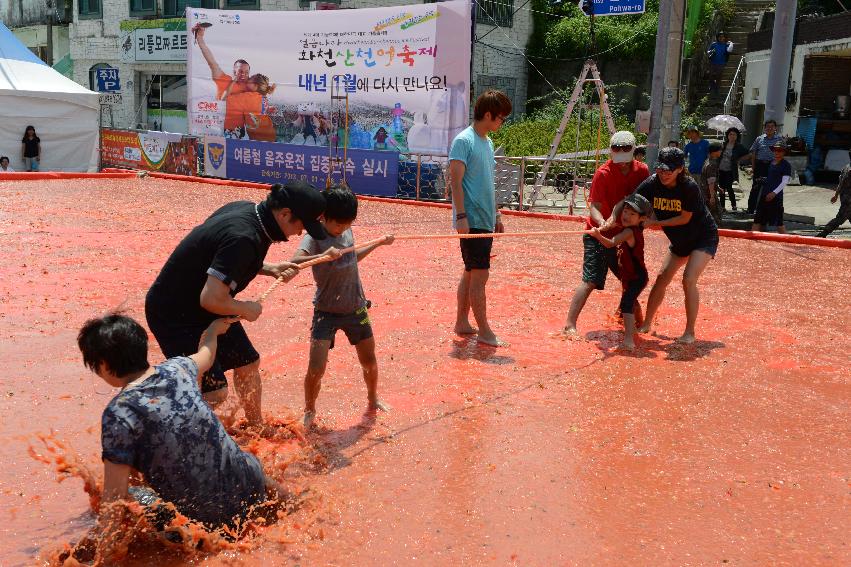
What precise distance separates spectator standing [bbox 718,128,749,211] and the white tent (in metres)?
15.9

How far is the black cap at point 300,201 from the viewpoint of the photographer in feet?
13.1

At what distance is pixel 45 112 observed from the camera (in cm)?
2186

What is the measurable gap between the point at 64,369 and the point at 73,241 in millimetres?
5835

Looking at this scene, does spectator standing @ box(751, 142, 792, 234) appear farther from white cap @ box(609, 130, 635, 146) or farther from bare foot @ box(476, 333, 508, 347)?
bare foot @ box(476, 333, 508, 347)

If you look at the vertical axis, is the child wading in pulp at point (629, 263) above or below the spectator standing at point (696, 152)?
below

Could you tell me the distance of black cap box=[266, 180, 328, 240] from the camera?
13.1ft

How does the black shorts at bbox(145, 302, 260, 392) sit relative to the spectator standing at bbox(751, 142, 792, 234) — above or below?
Result: below

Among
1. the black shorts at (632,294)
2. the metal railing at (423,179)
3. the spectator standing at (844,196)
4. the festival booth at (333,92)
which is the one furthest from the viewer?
the festival booth at (333,92)

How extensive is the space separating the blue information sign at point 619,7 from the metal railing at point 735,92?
11167mm

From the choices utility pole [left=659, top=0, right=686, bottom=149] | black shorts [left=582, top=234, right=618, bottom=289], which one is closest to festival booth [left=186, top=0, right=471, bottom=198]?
utility pole [left=659, top=0, right=686, bottom=149]

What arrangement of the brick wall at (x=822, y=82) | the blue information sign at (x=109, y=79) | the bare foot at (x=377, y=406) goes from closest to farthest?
the bare foot at (x=377, y=406)
the brick wall at (x=822, y=82)
the blue information sign at (x=109, y=79)

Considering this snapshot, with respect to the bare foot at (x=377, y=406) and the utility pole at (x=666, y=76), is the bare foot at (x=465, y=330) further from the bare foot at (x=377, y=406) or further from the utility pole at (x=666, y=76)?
the utility pole at (x=666, y=76)

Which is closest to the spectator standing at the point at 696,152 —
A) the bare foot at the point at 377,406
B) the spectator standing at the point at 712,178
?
the spectator standing at the point at 712,178

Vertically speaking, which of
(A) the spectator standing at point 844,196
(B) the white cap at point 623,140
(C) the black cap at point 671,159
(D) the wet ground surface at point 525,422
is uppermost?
(B) the white cap at point 623,140
